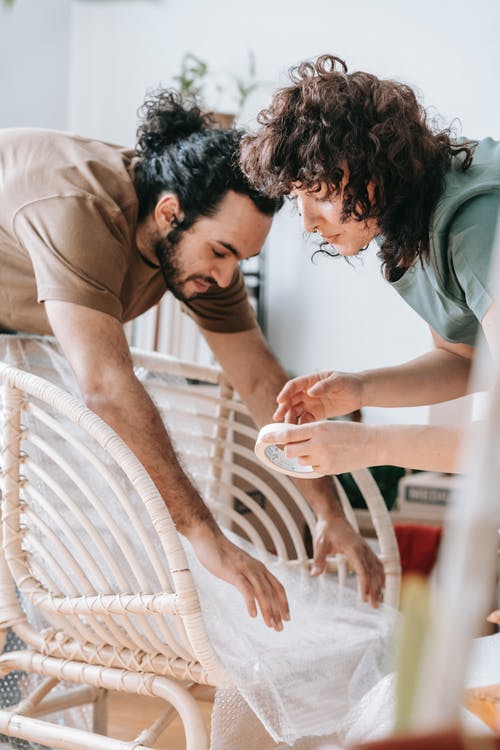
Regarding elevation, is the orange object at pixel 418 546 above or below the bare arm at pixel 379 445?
below

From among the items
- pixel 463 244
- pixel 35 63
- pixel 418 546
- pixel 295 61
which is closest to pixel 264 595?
pixel 463 244

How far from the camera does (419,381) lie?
1.60m

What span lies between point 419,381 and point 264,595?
0.44 m

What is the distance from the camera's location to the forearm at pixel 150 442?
145 centimetres

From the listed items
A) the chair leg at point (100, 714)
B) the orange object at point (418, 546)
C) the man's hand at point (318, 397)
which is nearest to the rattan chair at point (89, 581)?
the chair leg at point (100, 714)

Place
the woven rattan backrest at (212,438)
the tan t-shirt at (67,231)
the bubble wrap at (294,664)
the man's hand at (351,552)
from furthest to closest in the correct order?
the woven rattan backrest at (212,438) → the man's hand at (351,552) → the tan t-shirt at (67,231) → the bubble wrap at (294,664)

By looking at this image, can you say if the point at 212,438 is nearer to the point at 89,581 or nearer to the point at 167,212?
the point at 167,212

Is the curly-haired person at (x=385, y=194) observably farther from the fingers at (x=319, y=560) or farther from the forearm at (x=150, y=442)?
the fingers at (x=319, y=560)

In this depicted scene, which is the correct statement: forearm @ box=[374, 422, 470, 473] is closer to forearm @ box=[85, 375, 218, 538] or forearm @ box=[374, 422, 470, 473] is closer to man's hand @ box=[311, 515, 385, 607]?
forearm @ box=[85, 375, 218, 538]

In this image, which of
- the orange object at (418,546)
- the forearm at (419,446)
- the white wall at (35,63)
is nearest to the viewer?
the forearm at (419,446)

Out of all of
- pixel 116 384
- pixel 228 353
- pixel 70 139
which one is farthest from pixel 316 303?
pixel 116 384

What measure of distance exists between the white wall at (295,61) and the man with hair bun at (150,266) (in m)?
1.46

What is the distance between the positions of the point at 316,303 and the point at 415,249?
2432mm

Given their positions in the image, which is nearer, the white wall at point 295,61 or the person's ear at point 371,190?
the person's ear at point 371,190
